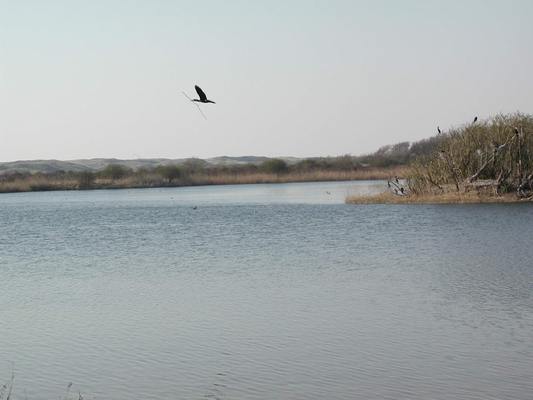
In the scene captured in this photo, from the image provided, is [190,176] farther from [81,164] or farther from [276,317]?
[81,164]

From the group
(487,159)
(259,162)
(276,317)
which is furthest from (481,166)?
(259,162)

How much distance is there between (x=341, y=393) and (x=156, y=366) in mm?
2398

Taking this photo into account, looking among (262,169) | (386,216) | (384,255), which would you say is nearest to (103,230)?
(386,216)

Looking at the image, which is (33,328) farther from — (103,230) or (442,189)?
(442,189)

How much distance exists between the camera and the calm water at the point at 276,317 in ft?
28.0

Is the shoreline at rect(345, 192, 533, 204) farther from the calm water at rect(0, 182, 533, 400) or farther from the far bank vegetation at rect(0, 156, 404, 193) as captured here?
the far bank vegetation at rect(0, 156, 404, 193)

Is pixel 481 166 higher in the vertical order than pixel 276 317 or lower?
higher

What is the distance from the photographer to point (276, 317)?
11883 mm

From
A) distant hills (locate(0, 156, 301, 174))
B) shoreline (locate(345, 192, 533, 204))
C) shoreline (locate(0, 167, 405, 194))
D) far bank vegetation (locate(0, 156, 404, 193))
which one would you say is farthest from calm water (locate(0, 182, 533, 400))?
distant hills (locate(0, 156, 301, 174))

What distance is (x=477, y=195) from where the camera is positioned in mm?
36312

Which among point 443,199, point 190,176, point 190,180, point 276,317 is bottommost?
point 276,317

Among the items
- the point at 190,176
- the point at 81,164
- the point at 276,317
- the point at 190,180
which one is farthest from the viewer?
the point at 81,164

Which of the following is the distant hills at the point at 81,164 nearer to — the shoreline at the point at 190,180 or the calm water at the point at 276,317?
the shoreline at the point at 190,180

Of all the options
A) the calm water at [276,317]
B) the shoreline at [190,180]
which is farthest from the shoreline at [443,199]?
the shoreline at [190,180]
